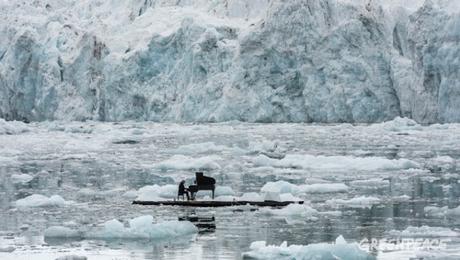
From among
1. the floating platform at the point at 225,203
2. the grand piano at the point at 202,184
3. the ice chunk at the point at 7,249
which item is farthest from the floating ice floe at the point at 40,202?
the ice chunk at the point at 7,249

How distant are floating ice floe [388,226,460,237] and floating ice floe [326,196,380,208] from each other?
2.51 metres

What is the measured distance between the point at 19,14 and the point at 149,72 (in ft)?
46.4

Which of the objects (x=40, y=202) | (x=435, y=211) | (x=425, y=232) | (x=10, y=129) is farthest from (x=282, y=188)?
(x=10, y=129)

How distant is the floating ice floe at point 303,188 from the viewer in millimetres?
14133

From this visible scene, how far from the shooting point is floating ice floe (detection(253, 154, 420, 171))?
18703 millimetres

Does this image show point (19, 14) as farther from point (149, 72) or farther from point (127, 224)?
point (127, 224)

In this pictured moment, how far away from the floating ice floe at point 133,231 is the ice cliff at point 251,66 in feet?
94.2

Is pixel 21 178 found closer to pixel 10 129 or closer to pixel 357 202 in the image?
pixel 357 202

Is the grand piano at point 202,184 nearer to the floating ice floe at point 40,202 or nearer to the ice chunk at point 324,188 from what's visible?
the ice chunk at point 324,188

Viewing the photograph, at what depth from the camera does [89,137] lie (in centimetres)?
3306

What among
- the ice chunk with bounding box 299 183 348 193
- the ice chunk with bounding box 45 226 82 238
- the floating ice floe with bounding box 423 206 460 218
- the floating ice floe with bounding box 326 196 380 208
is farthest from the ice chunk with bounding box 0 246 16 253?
the ice chunk with bounding box 299 183 348 193

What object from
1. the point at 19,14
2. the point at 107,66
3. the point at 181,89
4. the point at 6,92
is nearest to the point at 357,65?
the point at 181,89

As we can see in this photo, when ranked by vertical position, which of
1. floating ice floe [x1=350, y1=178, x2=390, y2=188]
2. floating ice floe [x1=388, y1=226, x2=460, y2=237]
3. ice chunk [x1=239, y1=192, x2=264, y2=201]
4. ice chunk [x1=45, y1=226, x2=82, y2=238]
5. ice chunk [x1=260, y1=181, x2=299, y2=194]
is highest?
floating ice floe [x1=350, y1=178, x2=390, y2=188]

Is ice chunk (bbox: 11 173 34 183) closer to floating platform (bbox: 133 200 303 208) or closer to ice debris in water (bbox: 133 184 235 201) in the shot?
ice debris in water (bbox: 133 184 235 201)
